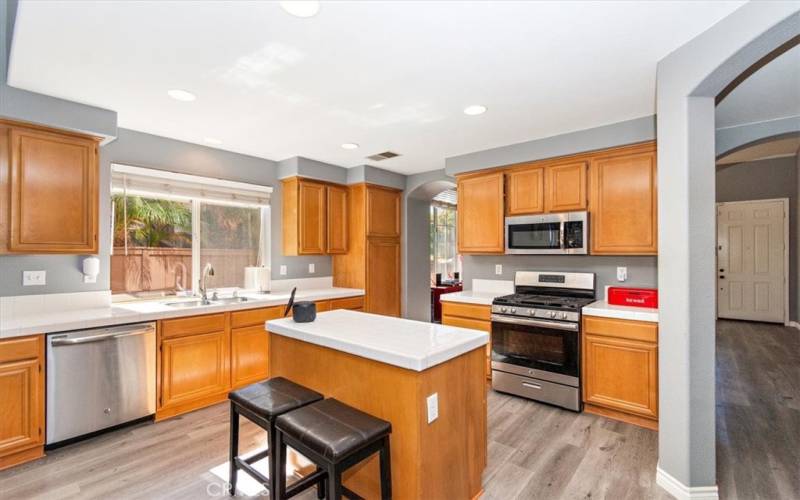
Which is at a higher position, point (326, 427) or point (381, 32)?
point (381, 32)

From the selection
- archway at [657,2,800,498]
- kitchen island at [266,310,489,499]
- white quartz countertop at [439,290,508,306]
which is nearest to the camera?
kitchen island at [266,310,489,499]

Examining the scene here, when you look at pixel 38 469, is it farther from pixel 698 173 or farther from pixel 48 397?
pixel 698 173

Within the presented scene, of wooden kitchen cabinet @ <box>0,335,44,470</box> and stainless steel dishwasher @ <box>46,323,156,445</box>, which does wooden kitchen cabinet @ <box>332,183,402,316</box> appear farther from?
wooden kitchen cabinet @ <box>0,335,44,470</box>

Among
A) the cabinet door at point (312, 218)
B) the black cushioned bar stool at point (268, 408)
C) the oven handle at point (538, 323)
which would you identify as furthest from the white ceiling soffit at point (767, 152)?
the black cushioned bar stool at point (268, 408)

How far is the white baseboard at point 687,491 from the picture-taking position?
201cm

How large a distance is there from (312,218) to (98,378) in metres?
2.53

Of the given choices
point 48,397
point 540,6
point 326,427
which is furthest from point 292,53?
point 48,397

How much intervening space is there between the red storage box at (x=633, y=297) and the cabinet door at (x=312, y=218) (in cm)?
320

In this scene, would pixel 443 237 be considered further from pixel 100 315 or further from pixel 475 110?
pixel 100 315

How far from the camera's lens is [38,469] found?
2352mm

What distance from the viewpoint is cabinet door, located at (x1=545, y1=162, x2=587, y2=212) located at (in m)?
3.53

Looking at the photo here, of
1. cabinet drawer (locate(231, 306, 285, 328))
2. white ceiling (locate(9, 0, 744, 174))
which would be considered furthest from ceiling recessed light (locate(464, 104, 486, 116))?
cabinet drawer (locate(231, 306, 285, 328))

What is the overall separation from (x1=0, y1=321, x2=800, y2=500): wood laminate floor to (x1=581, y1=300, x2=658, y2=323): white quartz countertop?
0.85m

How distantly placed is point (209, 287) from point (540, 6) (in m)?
3.89
